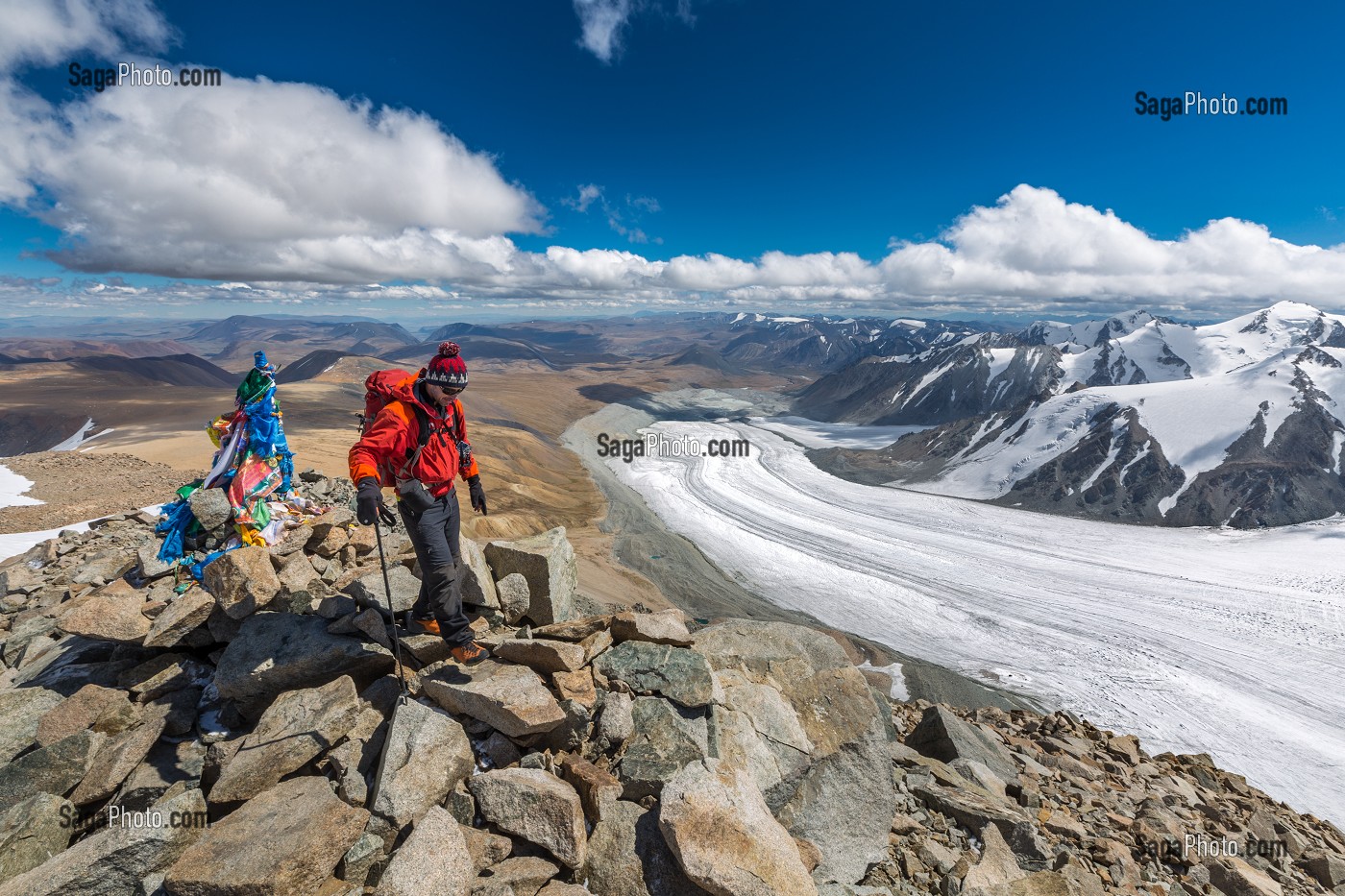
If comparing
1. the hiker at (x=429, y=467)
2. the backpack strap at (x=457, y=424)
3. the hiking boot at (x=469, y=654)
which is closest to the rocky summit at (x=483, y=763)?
the hiking boot at (x=469, y=654)

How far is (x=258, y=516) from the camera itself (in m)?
9.15

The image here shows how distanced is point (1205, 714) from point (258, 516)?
3681 cm

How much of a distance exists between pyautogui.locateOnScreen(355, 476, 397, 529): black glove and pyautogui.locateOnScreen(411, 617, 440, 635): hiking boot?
159 centimetres

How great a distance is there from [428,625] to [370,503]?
6.26 ft

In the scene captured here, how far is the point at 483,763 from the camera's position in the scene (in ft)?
16.3

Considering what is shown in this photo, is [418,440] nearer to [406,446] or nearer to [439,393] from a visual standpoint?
[406,446]

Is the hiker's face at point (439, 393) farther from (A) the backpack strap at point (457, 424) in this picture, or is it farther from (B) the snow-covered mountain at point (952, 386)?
(B) the snow-covered mountain at point (952, 386)

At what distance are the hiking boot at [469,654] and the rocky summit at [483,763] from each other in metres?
0.28

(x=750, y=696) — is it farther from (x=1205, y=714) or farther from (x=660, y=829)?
(x=1205, y=714)

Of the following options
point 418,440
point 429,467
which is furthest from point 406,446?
point 429,467

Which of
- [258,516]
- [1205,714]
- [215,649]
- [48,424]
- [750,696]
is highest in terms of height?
[258,516]

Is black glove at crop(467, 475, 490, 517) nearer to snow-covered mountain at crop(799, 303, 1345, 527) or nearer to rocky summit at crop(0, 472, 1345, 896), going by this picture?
rocky summit at crop(0, 472, 1345, 896)

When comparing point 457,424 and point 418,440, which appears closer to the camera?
point 418,440

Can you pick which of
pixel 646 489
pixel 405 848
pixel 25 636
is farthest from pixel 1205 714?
pixel 646 489
